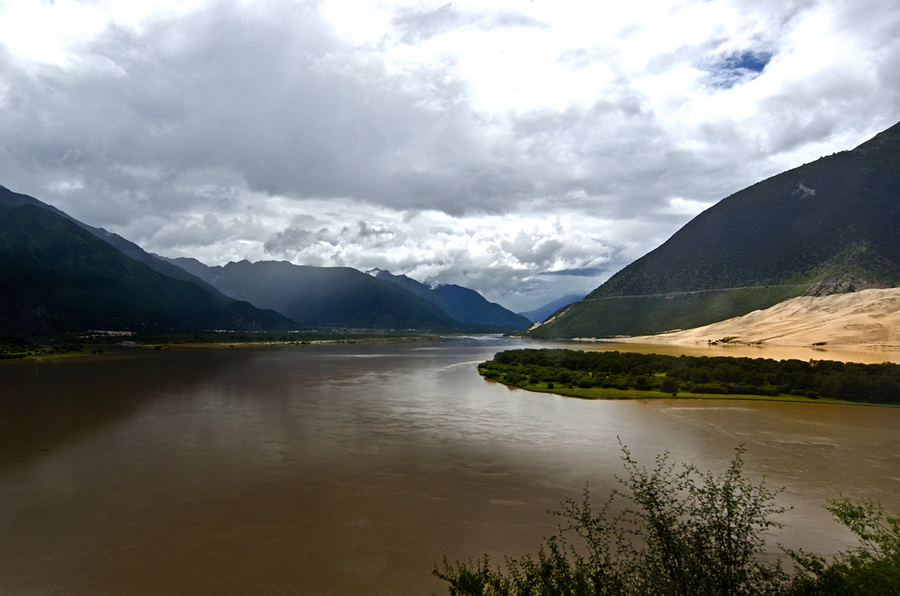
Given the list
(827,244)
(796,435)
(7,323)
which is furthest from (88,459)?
(827,244)

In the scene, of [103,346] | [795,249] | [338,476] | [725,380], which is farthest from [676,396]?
[795,249]

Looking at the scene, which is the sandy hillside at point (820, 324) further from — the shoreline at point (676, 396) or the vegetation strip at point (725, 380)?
the shoreline at point (676, 396)

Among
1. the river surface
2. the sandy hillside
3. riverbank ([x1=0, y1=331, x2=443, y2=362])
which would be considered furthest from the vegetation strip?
riverbank ([x1=0, y1=331, x2=443, y2=362])

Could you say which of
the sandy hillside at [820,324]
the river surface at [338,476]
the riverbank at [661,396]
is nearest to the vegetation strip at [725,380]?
the riverbank at [661,396]

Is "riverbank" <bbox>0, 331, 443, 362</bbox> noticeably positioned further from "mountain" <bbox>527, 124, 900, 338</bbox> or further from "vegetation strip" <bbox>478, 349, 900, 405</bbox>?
"mountain" <bbox>527, 124, 900, 338</bbox>

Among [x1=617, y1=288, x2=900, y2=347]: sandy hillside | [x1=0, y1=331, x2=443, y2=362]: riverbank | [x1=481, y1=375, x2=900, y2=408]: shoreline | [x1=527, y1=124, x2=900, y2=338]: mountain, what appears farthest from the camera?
[x1=527, y1=124, x2=900, y2=338]: mountain

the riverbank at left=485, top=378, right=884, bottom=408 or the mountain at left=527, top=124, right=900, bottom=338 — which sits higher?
the mountain at left=527, top=124, right=900, bottom=338
